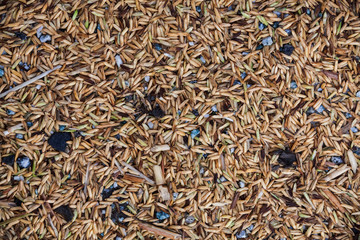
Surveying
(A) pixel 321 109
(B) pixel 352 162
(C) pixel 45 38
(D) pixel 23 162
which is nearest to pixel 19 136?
(D) pixel 23 162

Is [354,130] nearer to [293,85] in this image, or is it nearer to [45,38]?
[293,85]

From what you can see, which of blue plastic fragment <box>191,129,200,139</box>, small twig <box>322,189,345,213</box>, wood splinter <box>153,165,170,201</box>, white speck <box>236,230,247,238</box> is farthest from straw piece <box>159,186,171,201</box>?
small twig <box>322,189,345,213</box>

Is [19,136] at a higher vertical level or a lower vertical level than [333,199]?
higher

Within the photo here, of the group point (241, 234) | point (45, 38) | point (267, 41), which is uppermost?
point (45, 38)

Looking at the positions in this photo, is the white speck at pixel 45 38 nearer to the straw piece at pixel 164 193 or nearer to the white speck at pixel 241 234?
the straw piece at pixel 164 193

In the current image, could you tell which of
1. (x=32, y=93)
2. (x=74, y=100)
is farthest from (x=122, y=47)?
(x=32, y=93)

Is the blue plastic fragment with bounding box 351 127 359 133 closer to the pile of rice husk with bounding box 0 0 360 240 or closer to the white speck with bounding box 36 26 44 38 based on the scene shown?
the pile of rice husk with bounding box 0 0 360 240

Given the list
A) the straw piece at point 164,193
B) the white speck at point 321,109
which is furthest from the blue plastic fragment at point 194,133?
the white speck at point 321,109

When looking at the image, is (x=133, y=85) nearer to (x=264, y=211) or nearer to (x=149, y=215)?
(x=149, y=215)
